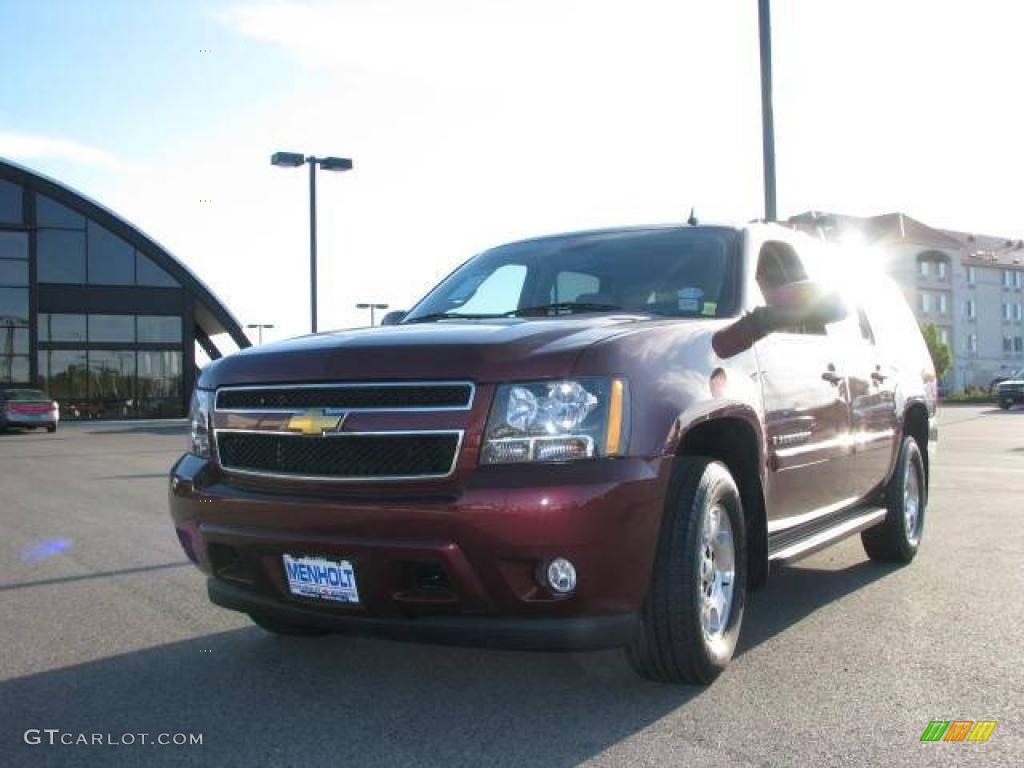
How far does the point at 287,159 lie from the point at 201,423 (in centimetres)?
1798

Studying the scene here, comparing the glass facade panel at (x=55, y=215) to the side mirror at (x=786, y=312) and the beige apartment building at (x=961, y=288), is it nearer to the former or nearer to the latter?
the side mirror at (x=786, y=312)

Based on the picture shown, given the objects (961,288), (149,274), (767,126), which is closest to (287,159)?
(767,126)

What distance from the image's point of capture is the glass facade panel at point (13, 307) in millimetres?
40469

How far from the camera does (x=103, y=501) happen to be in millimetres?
10477

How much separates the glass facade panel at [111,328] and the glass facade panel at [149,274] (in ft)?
5.35

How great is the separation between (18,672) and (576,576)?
252cm

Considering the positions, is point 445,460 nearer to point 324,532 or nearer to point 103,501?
point 324,532

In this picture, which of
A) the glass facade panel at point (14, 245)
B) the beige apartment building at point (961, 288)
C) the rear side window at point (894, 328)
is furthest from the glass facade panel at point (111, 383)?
the beige apartment building at point (961, 288)

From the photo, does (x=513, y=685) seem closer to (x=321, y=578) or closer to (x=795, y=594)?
(x=321, y=578)

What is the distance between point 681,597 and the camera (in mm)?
3545

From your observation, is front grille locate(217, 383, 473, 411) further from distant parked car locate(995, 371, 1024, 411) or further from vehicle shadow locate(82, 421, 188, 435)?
distant parked car locate(995, 371, 1024, 411)

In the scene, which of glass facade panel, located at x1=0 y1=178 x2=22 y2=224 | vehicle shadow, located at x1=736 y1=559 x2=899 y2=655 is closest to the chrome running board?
vehicle shadow, located at x1=736 y1=559 x2=899 y2=655

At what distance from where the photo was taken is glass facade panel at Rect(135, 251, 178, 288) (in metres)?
42.8

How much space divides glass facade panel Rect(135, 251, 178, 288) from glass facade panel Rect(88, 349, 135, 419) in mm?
3101
